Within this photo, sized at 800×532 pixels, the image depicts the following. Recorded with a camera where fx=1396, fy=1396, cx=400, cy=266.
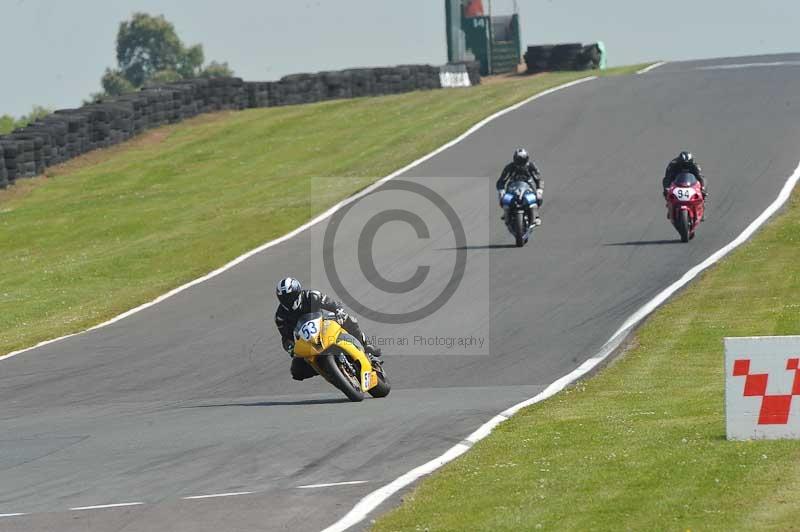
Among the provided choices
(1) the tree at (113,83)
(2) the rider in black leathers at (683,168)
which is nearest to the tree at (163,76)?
(1) the tree at (113,83)

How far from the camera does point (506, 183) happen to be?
24984 millimetres

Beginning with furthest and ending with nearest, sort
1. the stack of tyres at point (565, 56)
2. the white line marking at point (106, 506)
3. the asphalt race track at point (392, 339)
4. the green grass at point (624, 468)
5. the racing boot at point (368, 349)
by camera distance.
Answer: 1. the stack of tyres at point (565, 56)
2. the racing boot at point (368, 349)
3. the asphalt race track at point (392, 339)
4. the white line marking at point (106, 506)
5. the green grass at point (624, 468)

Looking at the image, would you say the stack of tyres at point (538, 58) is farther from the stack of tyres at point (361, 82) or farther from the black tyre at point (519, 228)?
the black tyre at point (519, 228)

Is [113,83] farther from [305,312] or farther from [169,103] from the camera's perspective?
[305,312]

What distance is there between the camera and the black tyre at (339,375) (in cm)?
1382

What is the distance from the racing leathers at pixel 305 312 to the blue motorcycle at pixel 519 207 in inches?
410

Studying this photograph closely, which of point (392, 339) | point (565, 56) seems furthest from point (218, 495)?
point (565, 56)

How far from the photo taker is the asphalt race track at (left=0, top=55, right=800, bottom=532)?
1043 centimetres

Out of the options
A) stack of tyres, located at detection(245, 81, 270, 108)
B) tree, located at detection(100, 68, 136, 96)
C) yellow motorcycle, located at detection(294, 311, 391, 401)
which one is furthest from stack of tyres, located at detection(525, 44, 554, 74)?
tree, located at detection(100, 68, 136, 96)

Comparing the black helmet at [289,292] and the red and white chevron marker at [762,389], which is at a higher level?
the black helmet at [289,292]

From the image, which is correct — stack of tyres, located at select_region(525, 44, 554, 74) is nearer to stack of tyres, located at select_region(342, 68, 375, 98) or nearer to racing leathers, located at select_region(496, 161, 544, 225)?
stack of tyres, located at select_region(342, 68, 375, 98)

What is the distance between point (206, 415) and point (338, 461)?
3477 millimetres

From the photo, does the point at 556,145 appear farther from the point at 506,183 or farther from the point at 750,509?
the point at 750,509

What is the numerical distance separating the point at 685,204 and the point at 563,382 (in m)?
9.52
